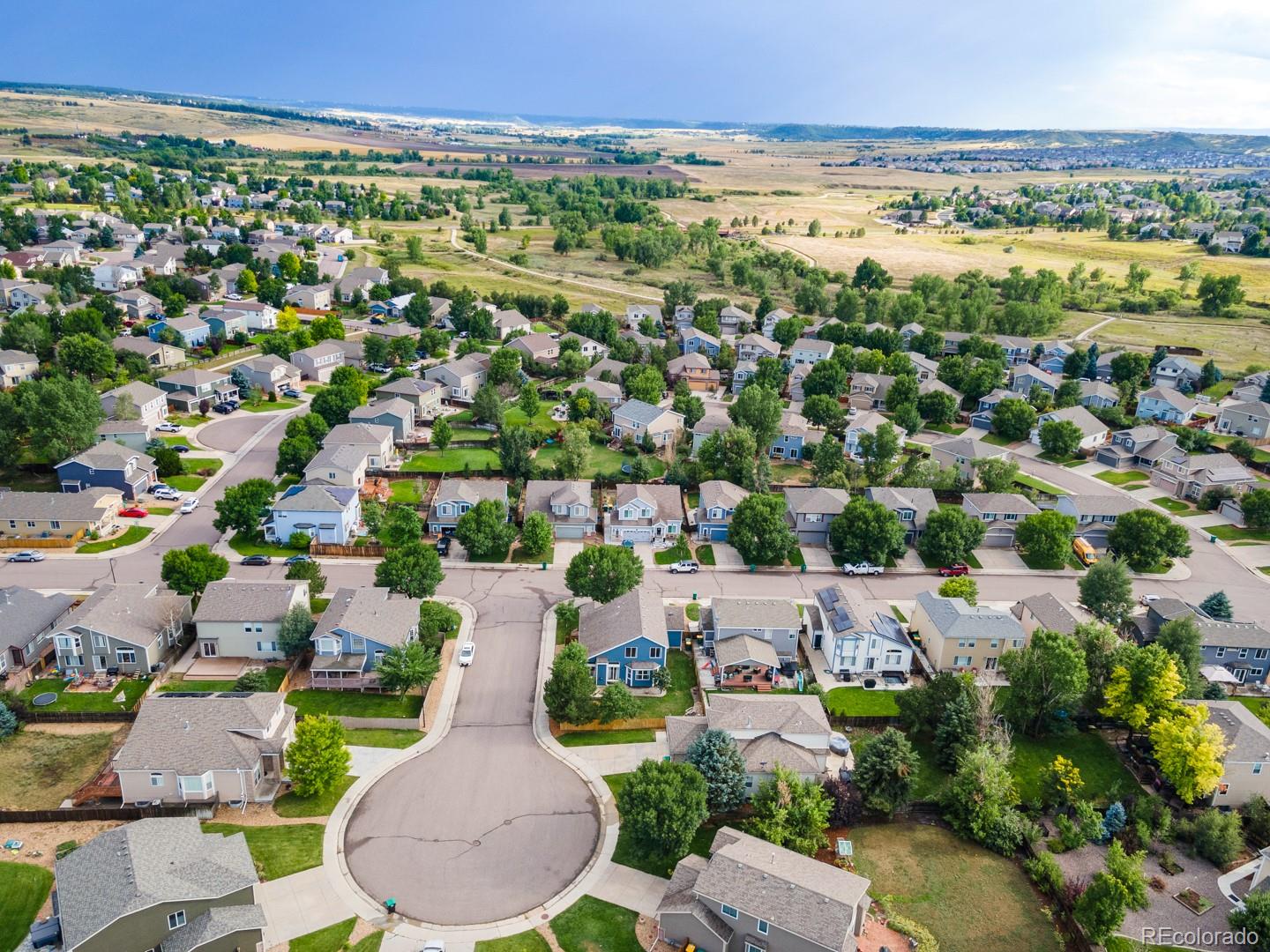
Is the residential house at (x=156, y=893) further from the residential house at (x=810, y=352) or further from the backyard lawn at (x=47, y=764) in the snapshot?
the residential house at (x=810, y=352)

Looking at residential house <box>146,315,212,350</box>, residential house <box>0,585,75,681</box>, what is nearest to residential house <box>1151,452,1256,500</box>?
residential house <box>0,585,75,681</box>

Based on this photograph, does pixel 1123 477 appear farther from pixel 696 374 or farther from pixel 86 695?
pixel 86 695

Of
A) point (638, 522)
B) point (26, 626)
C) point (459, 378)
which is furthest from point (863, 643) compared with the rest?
point (459, 378)

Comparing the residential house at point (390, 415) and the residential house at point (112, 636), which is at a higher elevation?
the residential house at point (390, 415)

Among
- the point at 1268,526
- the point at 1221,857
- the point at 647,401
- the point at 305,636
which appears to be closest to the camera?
the point at 1221,857

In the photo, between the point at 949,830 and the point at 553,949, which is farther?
the point at 949,830

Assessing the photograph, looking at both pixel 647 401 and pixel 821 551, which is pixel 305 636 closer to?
pixel 821 551

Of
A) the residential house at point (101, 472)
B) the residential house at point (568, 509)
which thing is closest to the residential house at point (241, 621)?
the residential house at point (568, 509)

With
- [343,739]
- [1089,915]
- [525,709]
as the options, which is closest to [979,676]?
[1089,915]
